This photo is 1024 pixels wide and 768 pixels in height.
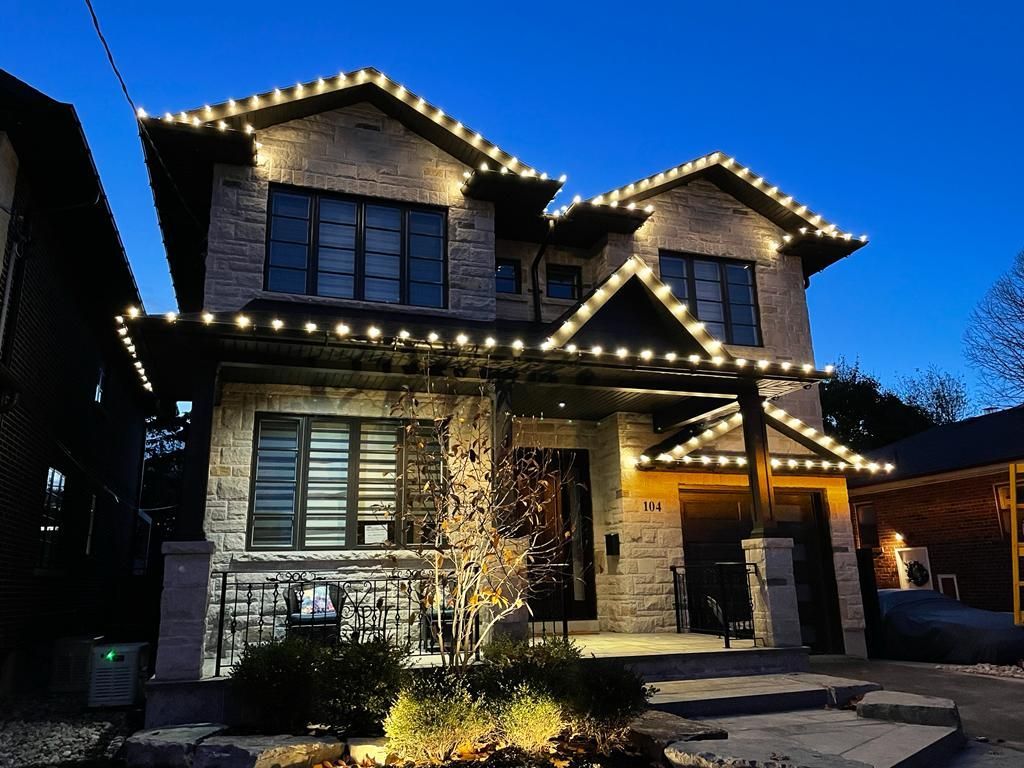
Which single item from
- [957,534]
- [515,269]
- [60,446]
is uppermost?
[515,269]

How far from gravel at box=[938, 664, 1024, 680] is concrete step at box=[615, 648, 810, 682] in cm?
317

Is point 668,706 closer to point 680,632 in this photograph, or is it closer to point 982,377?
point 680,632

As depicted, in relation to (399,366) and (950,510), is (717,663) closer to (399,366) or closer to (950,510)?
(399,366)

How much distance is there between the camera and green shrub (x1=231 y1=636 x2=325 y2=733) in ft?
18.4

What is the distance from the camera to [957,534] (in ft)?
47.4

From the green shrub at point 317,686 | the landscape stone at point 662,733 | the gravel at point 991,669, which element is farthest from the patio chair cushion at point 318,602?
the gravel at point 991,669

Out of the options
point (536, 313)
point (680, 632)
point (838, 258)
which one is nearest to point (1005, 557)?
point (838, 258)

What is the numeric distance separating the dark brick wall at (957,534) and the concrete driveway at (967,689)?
3996mm

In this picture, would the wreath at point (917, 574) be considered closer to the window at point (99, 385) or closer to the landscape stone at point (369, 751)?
the landscape stone at point (369, 751)

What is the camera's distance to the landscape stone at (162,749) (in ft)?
17.3

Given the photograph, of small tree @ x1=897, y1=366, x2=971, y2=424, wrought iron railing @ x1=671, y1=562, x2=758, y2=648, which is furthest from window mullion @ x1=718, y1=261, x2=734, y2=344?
small tree @ x1=897, y1=366, x2=971, y2=424

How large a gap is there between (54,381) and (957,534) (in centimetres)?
1569

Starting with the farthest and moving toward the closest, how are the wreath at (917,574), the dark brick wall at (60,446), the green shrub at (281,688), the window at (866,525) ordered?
the window at (866,525) < the wreath at (917,574) < the dark brick wall at (60,446) < the green shrub at (281,688)

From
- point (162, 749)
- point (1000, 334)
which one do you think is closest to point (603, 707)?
point (162, 749)
